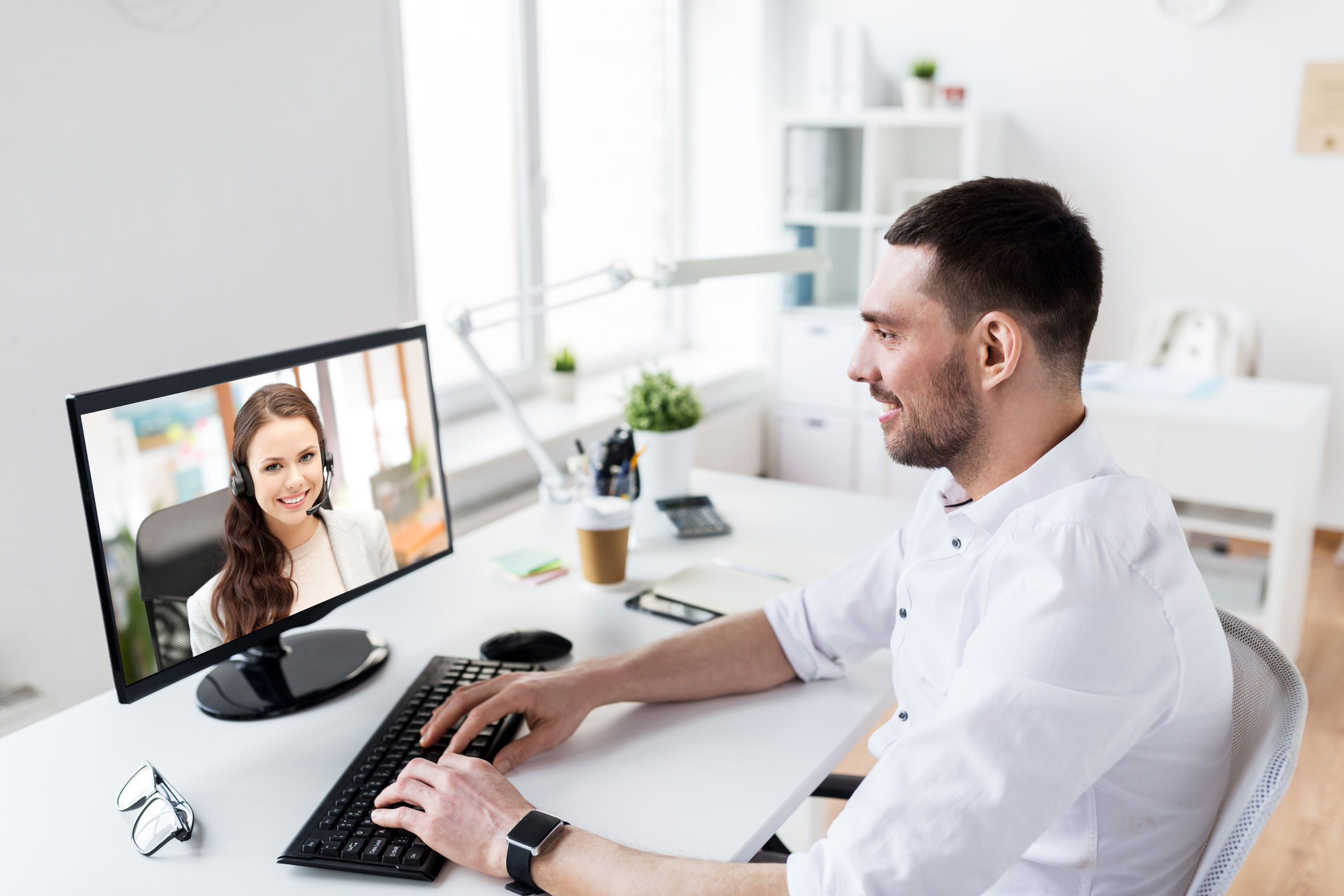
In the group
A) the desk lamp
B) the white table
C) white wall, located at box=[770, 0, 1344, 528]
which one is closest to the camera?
the desk lamp

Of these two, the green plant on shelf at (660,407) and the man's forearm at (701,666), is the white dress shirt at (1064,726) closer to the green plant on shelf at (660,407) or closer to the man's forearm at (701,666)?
the man's forearm at (701,666)

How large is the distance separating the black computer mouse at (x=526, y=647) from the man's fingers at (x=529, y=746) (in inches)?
7.9

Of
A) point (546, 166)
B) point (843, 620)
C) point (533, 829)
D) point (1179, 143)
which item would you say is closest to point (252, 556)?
point (533, 829)

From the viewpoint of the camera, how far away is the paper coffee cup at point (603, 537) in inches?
64.3

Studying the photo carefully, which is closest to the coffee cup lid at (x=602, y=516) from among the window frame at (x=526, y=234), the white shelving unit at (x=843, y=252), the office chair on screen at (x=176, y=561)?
the office chair on screen at (x=176, y=561)

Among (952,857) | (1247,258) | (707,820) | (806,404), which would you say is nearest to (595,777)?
(707,820)

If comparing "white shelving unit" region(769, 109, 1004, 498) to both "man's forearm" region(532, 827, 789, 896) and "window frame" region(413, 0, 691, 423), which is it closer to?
"window frame" region(413, 0, 691, 423)

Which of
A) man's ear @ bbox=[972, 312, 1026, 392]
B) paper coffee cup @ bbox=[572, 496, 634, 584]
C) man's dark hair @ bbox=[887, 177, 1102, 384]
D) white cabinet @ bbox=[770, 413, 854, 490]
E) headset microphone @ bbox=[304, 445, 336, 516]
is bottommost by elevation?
white cabinet @ bbox=[770, 413, 854, 490]

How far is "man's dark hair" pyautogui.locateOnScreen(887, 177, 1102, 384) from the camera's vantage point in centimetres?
102

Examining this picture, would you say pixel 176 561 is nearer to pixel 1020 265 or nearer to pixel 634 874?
pixel 634 874

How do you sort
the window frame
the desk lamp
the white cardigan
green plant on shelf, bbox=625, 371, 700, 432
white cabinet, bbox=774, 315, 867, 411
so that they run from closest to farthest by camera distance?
the white cardigan < the desk lamp < green plant on shelf, bbox=625, 371, 700, 432 < the window frame < white cabinet, bbox=774, 315, 867, 411

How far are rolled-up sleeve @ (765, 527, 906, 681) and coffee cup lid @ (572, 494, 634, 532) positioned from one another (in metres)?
0.35

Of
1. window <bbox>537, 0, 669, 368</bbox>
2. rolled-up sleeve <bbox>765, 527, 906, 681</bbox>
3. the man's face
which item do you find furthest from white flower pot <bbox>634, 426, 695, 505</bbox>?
window <bbox>537, 0, 669, 368</bbox>

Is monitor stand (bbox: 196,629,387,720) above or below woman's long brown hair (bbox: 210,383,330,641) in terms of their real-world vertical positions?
below
